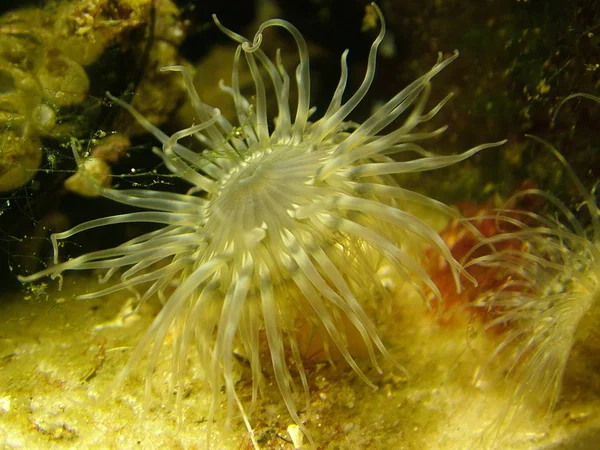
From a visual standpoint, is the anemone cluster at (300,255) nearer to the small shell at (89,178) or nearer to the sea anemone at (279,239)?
the sea anemone at (279,239)

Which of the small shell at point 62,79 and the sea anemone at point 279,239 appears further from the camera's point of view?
the small shell at point 62,79

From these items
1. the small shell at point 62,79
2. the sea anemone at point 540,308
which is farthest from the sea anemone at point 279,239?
the small shell at point 62,79

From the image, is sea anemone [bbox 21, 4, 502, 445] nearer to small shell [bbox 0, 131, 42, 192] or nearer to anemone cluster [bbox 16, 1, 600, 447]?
anemone cluster [bbox 16, 1, 600, 447]

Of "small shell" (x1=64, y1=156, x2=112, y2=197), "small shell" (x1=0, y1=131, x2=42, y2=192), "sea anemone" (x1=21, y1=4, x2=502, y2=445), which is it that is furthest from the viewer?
"small shell" (x1=64, y1=156, x2=112, y2=197)

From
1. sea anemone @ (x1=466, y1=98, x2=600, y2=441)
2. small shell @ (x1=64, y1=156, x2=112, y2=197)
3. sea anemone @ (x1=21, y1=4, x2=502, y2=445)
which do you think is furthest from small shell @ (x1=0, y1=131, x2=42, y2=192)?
sea anemone @ (x1=466, y1=98, x2=600, y2=441)

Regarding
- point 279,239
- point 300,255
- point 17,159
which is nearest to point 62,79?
point 17,159

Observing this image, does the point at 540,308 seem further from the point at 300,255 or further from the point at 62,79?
the point at 62,79

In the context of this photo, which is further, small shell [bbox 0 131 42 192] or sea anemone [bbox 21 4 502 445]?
small shell [bbox 0 131 42 192]
